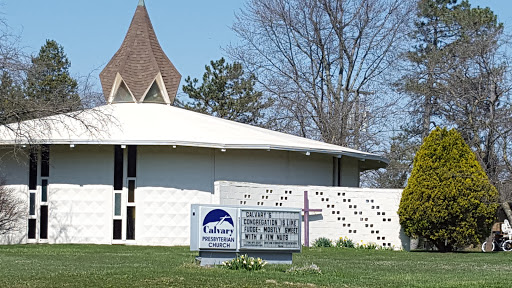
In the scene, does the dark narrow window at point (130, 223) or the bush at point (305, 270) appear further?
the dark narrow window at point (130, 223)

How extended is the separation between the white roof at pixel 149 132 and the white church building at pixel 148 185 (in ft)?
0.12

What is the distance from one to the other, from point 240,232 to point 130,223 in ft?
33.4

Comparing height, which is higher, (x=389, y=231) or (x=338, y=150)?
(x=338, y=150)

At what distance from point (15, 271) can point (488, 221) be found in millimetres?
14975

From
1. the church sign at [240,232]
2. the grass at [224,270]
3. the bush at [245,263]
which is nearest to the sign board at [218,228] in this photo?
the church sign at [240,232]

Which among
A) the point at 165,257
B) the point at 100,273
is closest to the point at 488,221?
the point at 165,257

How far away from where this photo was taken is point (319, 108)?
4188cm

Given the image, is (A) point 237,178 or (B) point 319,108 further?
(B) point 319,108

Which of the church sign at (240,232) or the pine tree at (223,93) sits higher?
the pine tree at (223,93)

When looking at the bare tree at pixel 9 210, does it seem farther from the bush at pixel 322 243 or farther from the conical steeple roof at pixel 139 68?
the bush at pixel 322 243

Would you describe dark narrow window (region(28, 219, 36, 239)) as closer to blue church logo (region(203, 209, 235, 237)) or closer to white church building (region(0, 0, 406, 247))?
white church building (region(0, 0, 406, 247))

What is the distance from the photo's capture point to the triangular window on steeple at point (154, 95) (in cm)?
3103

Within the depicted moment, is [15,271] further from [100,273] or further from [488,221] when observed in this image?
[488,221]

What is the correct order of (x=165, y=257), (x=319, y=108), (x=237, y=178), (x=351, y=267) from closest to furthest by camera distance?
(x=351, y=267), (x=165, y=257), (x=237, y=178), (x=319, y=108)
